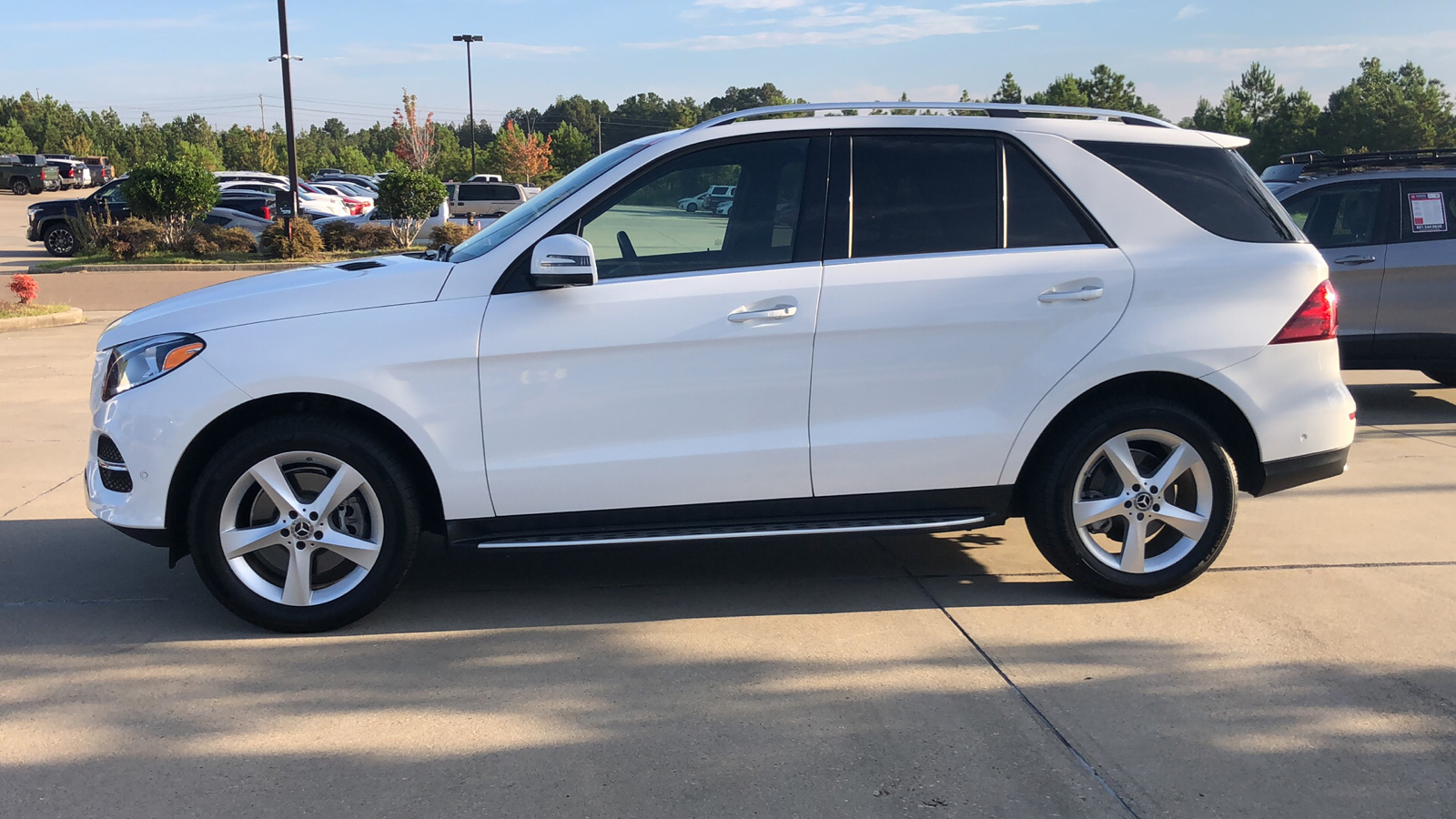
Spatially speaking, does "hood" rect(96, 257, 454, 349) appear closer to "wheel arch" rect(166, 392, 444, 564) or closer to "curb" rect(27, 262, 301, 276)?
"wheel arch" rect(166, 392, 444, 564)

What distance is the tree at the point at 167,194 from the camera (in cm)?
2412

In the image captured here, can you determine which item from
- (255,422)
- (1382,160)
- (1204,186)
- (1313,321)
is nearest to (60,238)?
(255,422)

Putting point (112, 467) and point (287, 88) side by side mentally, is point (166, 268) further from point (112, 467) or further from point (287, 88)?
point (112, 467)

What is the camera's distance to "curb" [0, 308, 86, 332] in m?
13.5

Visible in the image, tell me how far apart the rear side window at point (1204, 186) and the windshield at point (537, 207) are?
1879 millimetres

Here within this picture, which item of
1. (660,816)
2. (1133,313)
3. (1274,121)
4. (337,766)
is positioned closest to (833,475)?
(1133,313)

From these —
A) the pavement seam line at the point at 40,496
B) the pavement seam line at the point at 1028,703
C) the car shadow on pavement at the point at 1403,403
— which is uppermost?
the pavement seam line at the point at 40,496

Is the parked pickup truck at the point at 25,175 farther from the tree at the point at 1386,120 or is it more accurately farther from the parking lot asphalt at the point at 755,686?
the tree at the point at 1386,120

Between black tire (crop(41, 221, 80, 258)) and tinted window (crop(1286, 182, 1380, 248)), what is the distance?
82.2 ft

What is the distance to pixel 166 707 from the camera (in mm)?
3572

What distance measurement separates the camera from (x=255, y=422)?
13.4 ft

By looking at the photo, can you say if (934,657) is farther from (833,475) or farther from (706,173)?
(706,173)

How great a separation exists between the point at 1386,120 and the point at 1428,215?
83.7 meters

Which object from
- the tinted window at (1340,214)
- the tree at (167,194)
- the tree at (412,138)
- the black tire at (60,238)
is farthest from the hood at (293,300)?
the tree at (412,138)
